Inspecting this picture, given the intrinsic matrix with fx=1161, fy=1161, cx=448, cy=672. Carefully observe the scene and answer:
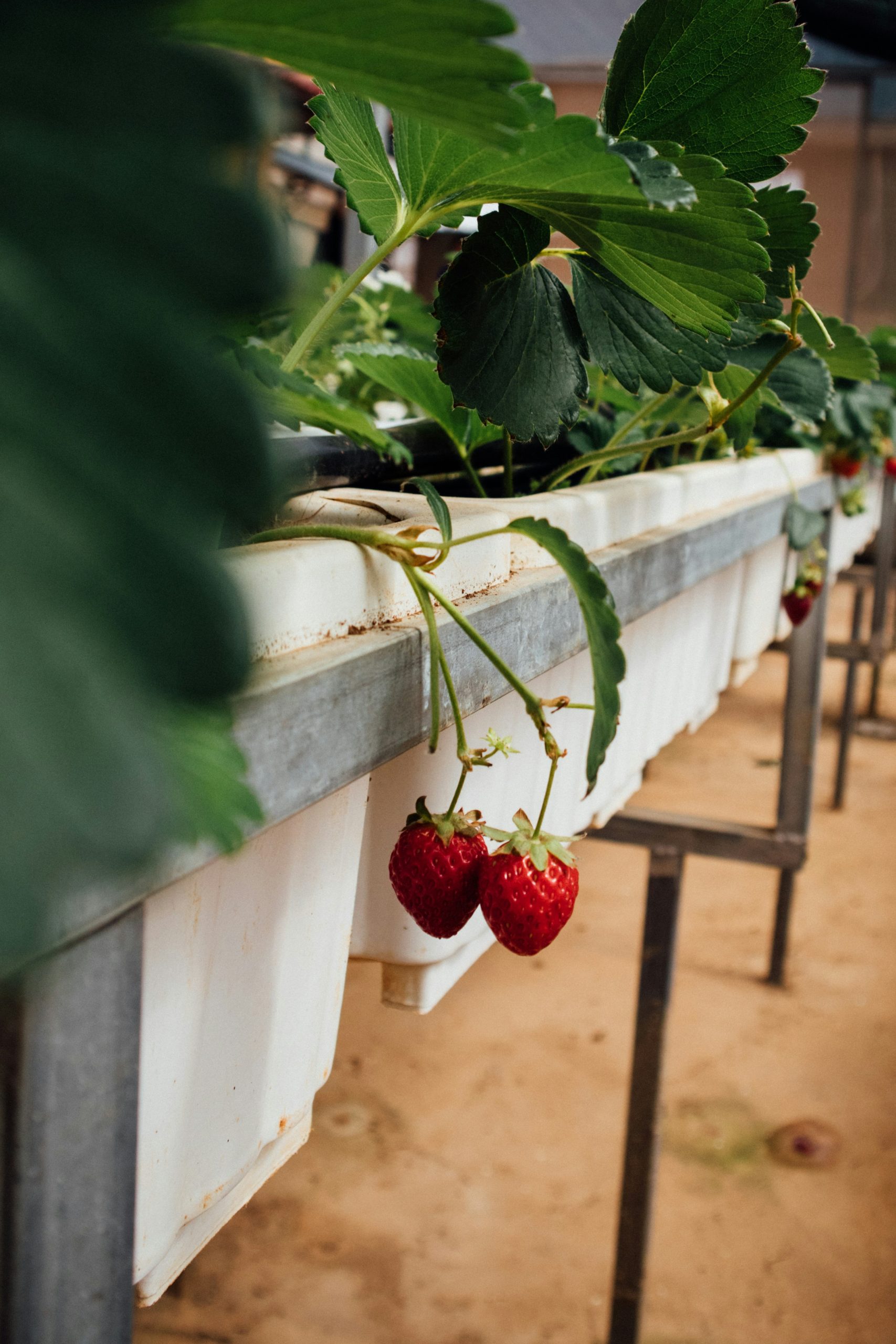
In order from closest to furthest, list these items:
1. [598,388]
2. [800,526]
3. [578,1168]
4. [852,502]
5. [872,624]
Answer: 1. [598,388]
2. [800,526]
3. [578,1168]
4. [852,502]
5. [872,624]

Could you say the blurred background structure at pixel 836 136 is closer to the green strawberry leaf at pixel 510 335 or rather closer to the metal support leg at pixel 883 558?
the metal support leg at pixel 883 558

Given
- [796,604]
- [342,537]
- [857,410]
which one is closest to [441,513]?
[342,537]

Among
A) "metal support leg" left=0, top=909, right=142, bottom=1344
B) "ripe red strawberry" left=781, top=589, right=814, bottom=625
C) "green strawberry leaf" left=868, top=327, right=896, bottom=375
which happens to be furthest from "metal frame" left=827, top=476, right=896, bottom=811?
"metal support leg" left=0, top=909, right=142, bottom=1344

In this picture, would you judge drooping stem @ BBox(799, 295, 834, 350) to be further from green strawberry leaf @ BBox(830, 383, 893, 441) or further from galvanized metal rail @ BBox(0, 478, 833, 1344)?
green strawberry leaf @ BBox(830, 383, 893, 441)

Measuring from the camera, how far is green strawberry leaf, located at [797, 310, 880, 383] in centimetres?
69

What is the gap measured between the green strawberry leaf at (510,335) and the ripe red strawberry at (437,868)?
147mm

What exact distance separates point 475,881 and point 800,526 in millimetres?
824

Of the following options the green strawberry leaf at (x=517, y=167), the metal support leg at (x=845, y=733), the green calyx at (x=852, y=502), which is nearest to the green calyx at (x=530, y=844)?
the green strawberry leaf at (x=517, y=167)

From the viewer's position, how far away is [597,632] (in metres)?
0.36

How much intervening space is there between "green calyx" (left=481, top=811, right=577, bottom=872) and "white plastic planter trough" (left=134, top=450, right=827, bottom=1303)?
0.15 feet

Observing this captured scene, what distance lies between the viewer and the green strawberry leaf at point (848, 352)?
2.25 feet

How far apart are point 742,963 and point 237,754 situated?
213 cm

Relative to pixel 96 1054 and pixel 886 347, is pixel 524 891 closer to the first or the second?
pixel 96 1054

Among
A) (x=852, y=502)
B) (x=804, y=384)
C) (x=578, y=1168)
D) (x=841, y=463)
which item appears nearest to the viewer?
(x=804, y=384)
